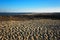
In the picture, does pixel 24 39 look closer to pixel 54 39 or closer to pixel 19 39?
pixel 19 39

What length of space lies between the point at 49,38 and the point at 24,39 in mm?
2215

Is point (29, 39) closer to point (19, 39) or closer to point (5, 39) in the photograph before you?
point (19, 39)

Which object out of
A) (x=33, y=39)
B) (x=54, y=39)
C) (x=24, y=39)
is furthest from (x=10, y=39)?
(x=54, y=39)

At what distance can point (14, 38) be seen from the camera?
38.2ft

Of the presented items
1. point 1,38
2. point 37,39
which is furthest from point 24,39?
point 1,38

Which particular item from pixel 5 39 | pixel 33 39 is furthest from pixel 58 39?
pixel 5 39

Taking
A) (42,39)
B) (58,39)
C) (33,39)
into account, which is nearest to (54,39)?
(58,39)

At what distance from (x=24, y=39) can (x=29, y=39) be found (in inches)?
17.2

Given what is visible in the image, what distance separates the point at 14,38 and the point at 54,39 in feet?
11.6

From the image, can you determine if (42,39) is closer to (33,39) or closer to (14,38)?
(33,39)

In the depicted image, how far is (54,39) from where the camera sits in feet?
37.2

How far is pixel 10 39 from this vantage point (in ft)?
37.2

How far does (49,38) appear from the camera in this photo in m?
11.5

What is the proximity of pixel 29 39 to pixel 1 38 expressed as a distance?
258cm
